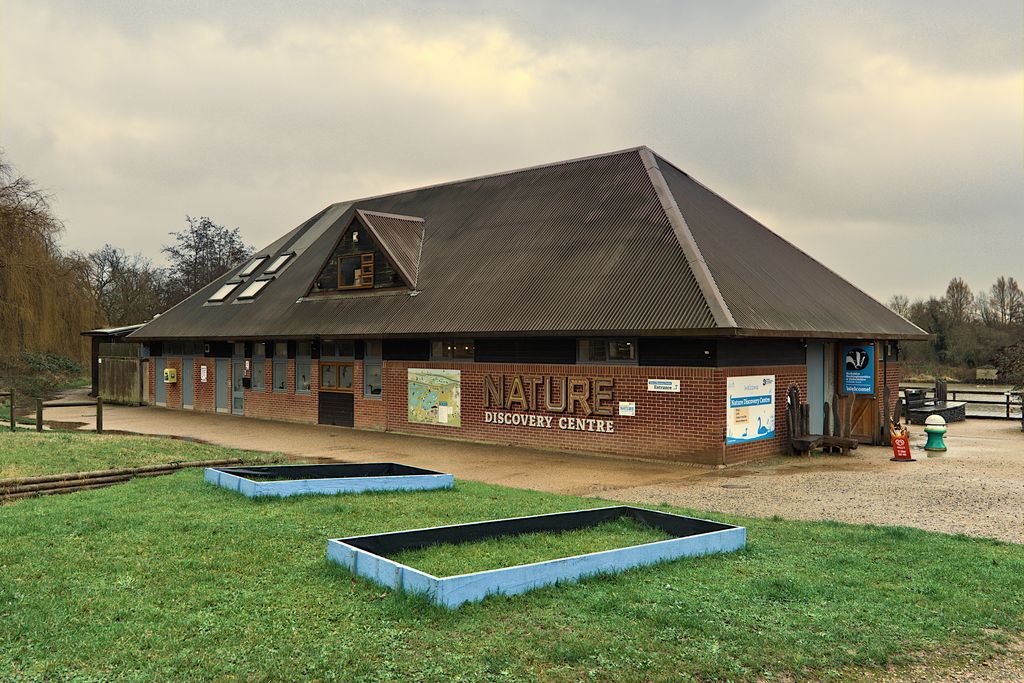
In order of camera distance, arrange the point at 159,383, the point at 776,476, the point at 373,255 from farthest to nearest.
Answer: the point at 159,383, the point at 373,255, the point at 776,476

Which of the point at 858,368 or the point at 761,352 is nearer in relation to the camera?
the point at 761,352

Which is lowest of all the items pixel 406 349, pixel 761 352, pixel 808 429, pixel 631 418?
pixel 808 429

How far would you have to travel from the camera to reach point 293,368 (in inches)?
1022

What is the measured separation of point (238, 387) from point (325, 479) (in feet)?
60.0

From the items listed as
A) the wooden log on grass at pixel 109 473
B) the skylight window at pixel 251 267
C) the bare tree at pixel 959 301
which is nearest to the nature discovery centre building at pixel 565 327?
the skylight window at pixel 251 267

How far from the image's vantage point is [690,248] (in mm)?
18188

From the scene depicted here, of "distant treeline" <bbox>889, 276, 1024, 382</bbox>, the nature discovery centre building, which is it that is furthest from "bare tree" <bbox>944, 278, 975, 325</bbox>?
the nature discovery centre building

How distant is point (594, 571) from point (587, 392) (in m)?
10.8

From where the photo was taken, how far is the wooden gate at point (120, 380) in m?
33.2

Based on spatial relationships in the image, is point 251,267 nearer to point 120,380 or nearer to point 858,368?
point 120,380

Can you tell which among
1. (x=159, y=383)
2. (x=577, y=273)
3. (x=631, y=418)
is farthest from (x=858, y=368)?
(x=159, y=383)

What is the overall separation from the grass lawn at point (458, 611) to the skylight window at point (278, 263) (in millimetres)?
22910

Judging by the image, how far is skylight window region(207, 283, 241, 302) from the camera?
3142 cm

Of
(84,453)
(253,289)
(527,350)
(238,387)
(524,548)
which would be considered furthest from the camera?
(253,289)
